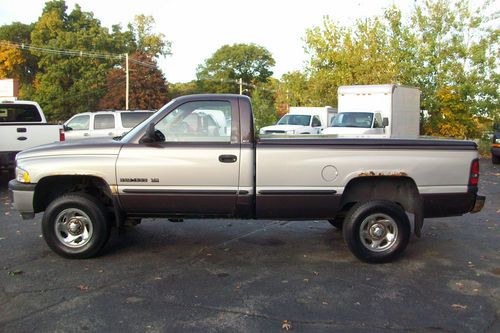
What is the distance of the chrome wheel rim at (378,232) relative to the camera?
563cm

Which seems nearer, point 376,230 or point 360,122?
point 376,230

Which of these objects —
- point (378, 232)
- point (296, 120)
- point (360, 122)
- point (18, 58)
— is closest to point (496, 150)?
point (360, 122)

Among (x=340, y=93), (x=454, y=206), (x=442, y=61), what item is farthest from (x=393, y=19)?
(x=454, y=206)

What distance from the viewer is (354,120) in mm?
18344

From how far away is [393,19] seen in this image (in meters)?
27.9

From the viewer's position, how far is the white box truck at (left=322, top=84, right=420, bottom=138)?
18.2 m

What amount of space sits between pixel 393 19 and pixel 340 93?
10.2m

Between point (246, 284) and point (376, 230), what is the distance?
169 centimetres

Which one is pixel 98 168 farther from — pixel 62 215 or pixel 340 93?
pixel 340 93

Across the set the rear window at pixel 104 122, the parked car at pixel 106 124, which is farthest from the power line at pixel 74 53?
the rear window at pixel 104 122

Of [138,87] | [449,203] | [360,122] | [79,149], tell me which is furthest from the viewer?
[138,87]

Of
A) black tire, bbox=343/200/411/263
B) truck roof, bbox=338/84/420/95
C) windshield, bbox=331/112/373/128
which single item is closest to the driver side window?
black tire, bbox=343/200/411/263

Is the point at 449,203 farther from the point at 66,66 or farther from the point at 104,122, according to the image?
the point at 66,66

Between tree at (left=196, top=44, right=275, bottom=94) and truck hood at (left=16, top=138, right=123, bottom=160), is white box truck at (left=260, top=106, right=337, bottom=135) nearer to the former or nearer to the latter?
truck hood at (left=16, top=138, right=123, bottom=160)
